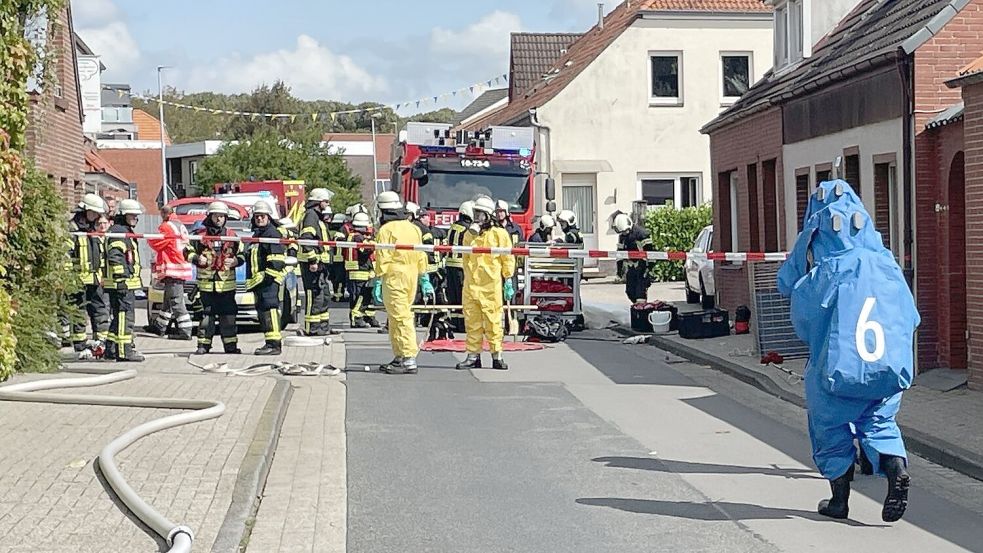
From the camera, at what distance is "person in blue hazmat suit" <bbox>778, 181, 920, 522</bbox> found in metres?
7.82

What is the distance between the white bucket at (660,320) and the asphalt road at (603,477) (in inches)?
232

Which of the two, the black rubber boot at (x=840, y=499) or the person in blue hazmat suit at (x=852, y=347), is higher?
the person in blue hazmat suit at (x=852, y=347)

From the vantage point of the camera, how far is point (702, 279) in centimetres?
2519

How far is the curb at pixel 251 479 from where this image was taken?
7207 millimetres

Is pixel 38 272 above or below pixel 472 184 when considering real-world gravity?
below

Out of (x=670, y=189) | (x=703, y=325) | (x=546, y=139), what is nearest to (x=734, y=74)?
(x=670, y=189)

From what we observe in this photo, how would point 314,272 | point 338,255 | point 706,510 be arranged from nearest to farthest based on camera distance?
point 706,510, point 314,272, point 338,255

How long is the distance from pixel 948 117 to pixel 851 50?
4271 millimetres

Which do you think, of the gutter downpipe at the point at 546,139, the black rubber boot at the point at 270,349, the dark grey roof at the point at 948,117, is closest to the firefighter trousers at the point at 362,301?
the black rubber boot at the point at 270,349

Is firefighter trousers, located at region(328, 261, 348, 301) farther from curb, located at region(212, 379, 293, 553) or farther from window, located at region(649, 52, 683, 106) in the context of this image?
window, located at region(649, 52, 683, 106)

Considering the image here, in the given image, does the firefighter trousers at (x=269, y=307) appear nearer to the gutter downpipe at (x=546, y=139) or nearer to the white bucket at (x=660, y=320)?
the white bucket at (x=660, y=320)

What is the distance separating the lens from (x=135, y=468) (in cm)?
895

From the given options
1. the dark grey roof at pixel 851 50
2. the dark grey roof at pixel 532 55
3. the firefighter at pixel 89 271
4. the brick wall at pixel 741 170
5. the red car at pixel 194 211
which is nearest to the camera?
the dark grey roof at pixel 851 50

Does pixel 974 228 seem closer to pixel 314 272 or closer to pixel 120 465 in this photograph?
pixel 120 465
